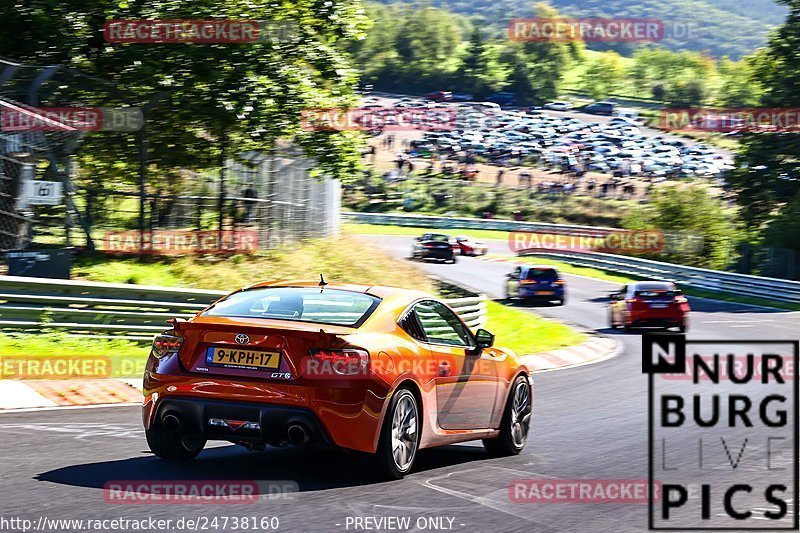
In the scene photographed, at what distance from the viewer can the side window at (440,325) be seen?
8.82 m

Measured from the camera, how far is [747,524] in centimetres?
704

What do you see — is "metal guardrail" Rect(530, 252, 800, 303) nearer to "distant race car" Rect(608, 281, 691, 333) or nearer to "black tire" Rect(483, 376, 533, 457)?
"distant race car" Rect(608, 281, 691, 333)

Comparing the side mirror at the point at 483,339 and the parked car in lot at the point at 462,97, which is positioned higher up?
the parked car in lot at the point at 462,97

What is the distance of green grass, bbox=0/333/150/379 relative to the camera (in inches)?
515

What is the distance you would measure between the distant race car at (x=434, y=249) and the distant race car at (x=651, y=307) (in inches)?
865

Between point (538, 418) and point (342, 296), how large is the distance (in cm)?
450

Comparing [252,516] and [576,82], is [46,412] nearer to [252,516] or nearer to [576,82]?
[252,516]

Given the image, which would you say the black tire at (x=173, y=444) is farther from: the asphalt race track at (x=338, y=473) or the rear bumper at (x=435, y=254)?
the rear bumper at (x=435, y=254)

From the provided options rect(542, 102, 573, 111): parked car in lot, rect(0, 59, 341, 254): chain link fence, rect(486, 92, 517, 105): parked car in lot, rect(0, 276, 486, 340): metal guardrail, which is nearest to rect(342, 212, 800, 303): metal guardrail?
rect(0, 59, 341, 254): chain link fence

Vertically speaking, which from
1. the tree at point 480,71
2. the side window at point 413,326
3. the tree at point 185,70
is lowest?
the side window at point 413,326

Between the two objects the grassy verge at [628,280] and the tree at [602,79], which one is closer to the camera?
the grassy verge at [628,280]

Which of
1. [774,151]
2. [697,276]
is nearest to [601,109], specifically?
[774,151]

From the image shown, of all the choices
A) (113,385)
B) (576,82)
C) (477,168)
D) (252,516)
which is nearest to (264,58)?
(113,385)

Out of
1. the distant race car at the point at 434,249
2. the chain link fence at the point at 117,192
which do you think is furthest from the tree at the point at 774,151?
the chain link fence at the point at 117,192
